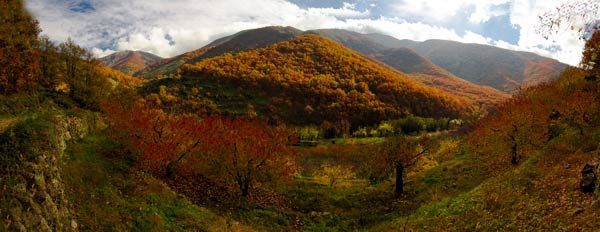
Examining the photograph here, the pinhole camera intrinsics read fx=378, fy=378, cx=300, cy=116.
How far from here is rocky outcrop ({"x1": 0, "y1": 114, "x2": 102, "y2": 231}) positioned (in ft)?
57.7

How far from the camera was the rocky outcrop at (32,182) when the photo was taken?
17.6m

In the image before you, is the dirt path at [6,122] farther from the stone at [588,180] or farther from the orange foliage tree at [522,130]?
the orange foliage tree at [522,130]

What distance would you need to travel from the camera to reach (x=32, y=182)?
19.8 metres

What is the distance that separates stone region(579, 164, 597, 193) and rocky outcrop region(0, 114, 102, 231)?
3110cm

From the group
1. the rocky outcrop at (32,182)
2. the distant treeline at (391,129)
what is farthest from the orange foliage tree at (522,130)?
the distant treeline at (391,129)

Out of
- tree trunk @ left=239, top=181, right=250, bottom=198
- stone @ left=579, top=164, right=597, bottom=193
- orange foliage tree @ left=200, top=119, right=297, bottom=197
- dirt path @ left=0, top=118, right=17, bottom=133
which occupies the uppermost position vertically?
stone @ left=579, top=164, right=597, bottom=193

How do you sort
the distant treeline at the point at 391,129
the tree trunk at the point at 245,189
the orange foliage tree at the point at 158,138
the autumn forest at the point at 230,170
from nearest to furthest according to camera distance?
the autumn forest at the point at 230,170
the orange foliage tree at the point at 158,138
the tree trunk at the point at 245,189
the distant treeline at the point at 391,129

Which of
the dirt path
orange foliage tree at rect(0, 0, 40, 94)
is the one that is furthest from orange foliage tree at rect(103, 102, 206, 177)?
orange foliage tree at rect(0, 0, 40, 94)

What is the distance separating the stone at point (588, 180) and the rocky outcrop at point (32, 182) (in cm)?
3110

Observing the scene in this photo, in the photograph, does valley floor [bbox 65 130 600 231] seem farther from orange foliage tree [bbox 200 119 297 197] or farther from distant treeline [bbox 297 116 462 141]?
distant treeline [bbox 297 116 462 141]

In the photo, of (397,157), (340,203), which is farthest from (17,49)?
(397,157)

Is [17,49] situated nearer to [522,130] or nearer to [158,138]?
[158,138]

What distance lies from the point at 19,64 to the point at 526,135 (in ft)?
193

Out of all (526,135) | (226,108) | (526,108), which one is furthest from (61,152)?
(226,108)
